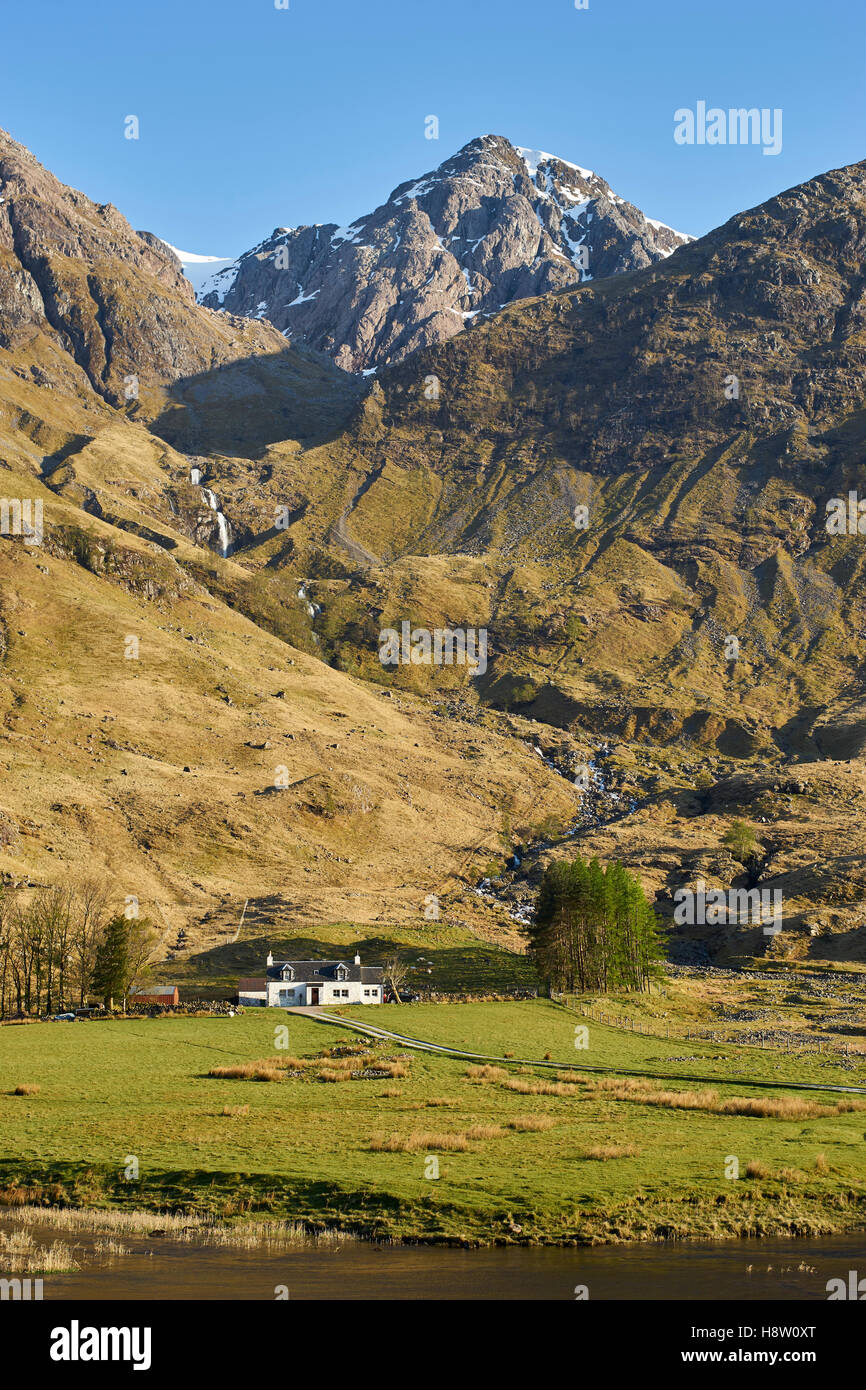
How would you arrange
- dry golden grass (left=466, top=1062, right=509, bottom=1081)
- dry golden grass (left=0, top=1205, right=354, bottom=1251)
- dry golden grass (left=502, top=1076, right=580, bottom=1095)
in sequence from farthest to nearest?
dry golden grass (left=466, top=1062, right=509, bottom=1081)
dry golden grass (left=502, top=1076, right=580, bottom=1095)
dry golden grass (left=0, top=1205, right=354, bottom=1251)

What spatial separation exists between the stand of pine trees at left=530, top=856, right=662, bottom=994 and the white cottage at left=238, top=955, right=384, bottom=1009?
16.8 meters

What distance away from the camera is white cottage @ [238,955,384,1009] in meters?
100

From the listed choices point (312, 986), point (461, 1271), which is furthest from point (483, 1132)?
point (312, 986)

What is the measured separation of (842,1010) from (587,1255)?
257 ft

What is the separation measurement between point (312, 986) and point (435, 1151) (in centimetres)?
6912

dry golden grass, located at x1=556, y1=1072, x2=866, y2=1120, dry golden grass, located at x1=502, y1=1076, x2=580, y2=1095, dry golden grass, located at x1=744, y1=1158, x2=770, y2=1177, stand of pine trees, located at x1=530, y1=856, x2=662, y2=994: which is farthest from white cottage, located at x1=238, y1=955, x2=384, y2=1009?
dry golden grass, located at x1=744, y1=1158, x2=770, y2=1177

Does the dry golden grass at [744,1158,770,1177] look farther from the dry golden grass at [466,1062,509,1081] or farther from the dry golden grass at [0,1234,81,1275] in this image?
the dry golden grass at [466,1062,509,1081]

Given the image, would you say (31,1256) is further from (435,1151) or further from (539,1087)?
(539,1087)

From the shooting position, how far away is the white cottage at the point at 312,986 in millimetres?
100312

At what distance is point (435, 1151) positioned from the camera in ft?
114

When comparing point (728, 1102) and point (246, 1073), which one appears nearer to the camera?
point (728, 1102)

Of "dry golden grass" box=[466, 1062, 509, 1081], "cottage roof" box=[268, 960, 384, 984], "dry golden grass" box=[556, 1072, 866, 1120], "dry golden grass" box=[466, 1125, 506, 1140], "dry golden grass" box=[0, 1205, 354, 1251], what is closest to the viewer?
"dry golden grass" box=[0, 1205, 354, 1251]

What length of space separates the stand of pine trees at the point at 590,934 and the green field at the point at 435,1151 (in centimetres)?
4279

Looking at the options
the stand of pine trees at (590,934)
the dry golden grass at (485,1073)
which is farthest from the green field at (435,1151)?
the stand of pine trees at (590,934)
